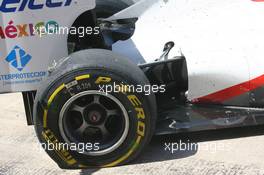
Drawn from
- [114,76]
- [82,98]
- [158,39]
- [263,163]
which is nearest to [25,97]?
[82,98]

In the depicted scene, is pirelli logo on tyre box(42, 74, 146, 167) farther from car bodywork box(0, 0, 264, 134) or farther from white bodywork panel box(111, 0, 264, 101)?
white bodywork panel box(111, 0, 264, 101)

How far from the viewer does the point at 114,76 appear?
131 inches

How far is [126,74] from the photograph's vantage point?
3.35 meters

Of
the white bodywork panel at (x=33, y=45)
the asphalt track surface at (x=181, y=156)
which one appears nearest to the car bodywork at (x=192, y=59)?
the white bodywork panel at (x=33, y=45)

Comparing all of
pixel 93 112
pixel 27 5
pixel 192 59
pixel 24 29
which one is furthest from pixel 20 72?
pixel 192 59

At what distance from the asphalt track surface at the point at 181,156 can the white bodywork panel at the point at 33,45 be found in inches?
22.9

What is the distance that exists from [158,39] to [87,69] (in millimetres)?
934

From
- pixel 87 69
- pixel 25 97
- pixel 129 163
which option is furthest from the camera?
pixel 25 97

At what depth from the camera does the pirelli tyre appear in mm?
3334

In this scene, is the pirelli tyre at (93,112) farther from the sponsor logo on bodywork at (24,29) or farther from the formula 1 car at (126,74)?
the sponsor logo on bodywork at (24,29)

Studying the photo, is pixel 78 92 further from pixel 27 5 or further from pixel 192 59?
pixel 192 59

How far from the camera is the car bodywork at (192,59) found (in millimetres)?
3572

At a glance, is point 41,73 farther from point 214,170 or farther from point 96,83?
point 214,170

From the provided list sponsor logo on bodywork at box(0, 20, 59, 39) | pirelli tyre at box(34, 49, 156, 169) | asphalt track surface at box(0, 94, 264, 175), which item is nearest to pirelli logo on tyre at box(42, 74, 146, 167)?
pirelli tyre at box(34, 49, 156, 169)
